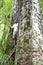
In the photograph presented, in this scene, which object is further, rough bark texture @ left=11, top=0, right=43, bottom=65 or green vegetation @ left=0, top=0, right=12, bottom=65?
green vegetation @ left=0, top=0, right=12, bottom=65

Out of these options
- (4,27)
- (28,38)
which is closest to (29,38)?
(28,38)

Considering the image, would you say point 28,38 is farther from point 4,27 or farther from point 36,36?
point 4,27

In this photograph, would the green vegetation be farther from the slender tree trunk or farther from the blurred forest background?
the slender tree trunk

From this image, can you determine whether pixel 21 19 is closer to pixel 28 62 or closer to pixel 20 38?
pixel 20 38

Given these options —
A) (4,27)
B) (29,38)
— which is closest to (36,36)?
(29,38)

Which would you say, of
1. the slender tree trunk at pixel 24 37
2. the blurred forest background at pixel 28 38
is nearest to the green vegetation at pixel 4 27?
the blurred forest background at pixel 28 38

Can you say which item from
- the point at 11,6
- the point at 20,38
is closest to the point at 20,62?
the point at 20,38

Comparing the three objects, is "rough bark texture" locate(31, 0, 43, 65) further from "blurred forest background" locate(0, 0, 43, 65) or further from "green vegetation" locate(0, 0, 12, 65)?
"green vegetation" locate(0, 0, 12, 65)

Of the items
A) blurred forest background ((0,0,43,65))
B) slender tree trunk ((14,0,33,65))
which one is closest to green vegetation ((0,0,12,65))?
blurred forest background ((0,0,43,65))

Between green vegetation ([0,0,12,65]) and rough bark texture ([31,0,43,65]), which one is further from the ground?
rough bark texture ([31,0,43,65])

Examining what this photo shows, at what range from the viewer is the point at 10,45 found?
7.16 ft

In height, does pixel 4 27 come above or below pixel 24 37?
below

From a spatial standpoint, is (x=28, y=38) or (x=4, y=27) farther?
(x=4, y=27)

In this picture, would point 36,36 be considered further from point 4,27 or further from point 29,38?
point 4,27
